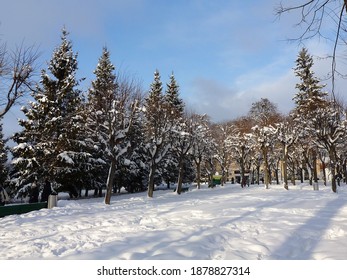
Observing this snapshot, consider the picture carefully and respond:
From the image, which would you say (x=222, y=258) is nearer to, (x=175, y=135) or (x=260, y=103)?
(x=175, y=135)

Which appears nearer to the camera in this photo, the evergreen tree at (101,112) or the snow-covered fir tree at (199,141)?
the evergreen tree at (101,112)

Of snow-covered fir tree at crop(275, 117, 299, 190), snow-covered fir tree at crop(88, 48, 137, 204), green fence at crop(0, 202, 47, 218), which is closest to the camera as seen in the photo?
green fence at crop(0, 202, 47, 218)

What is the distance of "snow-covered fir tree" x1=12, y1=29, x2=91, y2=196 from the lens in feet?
80.2

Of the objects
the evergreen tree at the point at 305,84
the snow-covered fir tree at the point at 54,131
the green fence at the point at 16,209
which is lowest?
the green fence at the point at 16,209

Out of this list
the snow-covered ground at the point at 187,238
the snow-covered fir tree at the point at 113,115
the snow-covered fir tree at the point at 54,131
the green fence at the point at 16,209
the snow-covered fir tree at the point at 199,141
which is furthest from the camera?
the snow-covered fir tree at the point at 199,141

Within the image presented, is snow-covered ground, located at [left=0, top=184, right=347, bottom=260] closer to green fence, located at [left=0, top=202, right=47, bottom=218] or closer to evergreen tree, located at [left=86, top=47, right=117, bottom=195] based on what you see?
green fence, located at [left=0, top=202, right=47, bottom=218]

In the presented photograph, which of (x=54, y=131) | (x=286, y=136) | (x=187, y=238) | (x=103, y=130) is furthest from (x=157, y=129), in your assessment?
(x=187, y=238)

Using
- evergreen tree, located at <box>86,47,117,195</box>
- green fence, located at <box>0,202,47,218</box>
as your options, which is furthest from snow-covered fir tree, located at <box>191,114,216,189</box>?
green fence, located at <box>0,202,47,218</box>

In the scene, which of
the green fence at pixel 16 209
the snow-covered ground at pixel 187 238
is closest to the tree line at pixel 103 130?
the green fence at pixel 16 209

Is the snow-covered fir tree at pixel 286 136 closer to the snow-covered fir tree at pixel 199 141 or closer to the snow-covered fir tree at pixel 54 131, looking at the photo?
the snow-covered fir tree at pixel 199 141

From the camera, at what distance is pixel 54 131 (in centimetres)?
2552

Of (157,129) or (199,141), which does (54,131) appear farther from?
(199,141)

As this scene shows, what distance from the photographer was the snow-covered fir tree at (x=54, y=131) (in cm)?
2444
